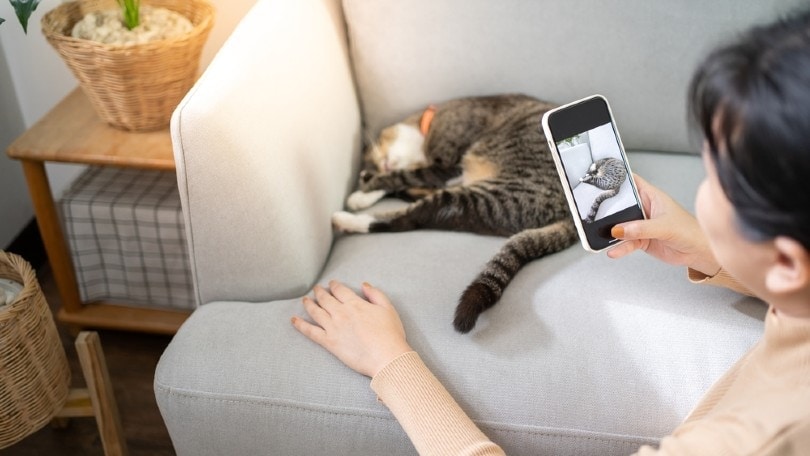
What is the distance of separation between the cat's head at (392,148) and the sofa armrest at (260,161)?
0.72ft

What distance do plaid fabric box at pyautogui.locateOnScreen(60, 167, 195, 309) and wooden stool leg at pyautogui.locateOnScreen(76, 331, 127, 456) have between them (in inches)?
14.2

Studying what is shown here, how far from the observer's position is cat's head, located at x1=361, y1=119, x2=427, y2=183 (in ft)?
5.40

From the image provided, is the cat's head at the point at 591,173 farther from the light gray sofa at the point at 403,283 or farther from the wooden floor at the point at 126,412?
the wooden floor at the point at 126,412

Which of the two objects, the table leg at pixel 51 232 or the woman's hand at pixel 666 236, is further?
the table leg at pixel 51 232

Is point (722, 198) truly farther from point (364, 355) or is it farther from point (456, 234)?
point (456, 234)

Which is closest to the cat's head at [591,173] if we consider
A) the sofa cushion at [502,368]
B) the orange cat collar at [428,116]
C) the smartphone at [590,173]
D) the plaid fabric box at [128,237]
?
the smartphone at [590,173]

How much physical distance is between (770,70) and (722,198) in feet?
0.40

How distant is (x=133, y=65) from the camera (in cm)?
139

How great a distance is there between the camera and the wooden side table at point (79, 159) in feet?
4.91

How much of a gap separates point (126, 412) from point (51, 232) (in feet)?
1.38

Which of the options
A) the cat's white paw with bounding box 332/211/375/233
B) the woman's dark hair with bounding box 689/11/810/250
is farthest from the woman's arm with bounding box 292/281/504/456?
the woman's dark hair with bounding box 689/11/810/250

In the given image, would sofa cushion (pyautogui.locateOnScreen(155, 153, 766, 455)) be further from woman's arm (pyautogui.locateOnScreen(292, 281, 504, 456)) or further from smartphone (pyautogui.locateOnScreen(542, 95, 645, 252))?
smartphone (pyautogui.locateOnScreen(542, 95, 645, 252))

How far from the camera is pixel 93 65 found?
4.55ft

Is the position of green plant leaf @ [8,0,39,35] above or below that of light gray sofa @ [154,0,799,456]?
above
